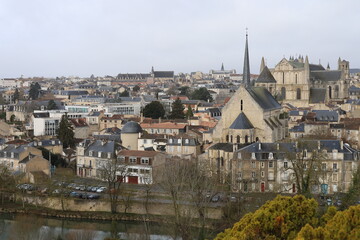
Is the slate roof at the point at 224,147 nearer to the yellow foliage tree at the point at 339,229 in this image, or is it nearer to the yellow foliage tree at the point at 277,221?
the yellow foliage tree at the point at 277,221

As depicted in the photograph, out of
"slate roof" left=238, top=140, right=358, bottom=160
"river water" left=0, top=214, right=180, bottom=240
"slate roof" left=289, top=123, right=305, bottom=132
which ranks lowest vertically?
"river water" left=0, top=214, right=180, bottom=240

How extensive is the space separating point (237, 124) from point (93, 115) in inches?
839

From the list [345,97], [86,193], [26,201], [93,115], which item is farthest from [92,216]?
[345,97]

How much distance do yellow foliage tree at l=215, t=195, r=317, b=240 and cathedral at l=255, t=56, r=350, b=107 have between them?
4740 cm

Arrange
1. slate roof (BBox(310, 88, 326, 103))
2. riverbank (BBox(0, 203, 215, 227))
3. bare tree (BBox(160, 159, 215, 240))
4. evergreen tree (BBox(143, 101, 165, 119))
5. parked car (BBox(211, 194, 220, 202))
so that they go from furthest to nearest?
1. slate roof (BBox(310, 88, 326, 103))
2. evergreen tree (BBox(143, 101, 165, 119))
3. parked car (BBox(211, 194, 220, 202))
4. riverbank (BBox(0, 203, 215, 227))
5. bare tree (BBox(160, 159, 215, 240))

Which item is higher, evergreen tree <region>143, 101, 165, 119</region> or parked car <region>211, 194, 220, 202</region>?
evergreen tree <region>143, 101, 165, 119</region>

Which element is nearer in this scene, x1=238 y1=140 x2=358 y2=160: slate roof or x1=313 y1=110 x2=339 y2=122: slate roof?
x1=238 y1=140 x2=358 y2=160: slate roof

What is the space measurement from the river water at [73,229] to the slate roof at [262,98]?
1378 centimetres

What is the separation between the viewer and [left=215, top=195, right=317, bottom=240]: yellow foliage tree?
499 inches

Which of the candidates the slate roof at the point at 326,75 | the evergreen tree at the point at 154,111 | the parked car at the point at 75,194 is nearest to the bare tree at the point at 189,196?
the parked car at the point at 75,194

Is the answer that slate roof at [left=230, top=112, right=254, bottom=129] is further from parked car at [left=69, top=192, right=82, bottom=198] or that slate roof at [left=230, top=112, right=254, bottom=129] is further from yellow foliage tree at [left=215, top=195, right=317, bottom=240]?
yellow foliage tree at [left=215, top=195, right=317, bottom=240]

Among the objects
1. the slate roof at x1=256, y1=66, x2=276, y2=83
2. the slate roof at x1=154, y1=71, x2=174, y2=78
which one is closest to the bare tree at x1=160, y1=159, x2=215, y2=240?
the slate roof at x1=256, y1=66, x2=276, y2=83

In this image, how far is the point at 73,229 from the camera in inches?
1005

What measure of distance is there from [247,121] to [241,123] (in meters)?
0.55
